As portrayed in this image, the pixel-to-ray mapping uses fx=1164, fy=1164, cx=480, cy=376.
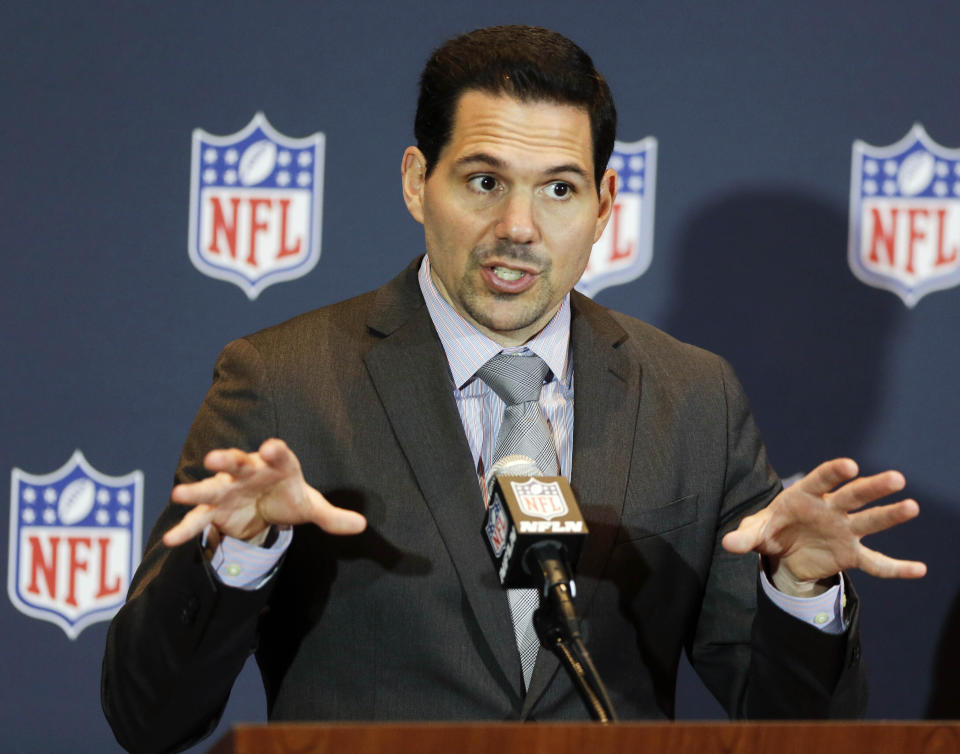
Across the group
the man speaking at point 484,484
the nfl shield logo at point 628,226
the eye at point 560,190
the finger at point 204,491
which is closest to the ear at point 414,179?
the man speaking at point 484,484

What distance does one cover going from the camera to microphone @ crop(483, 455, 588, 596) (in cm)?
118

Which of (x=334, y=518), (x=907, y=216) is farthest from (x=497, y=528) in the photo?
(x=907, y=216)

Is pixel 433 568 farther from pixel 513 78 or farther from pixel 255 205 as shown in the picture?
pixel 255 205

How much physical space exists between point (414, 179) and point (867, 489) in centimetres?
93

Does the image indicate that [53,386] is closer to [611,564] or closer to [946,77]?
[611,564]

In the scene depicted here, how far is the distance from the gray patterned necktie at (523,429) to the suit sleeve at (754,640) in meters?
0.31

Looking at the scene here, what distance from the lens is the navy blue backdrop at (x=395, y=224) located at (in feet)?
7.75

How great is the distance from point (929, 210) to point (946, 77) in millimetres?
285

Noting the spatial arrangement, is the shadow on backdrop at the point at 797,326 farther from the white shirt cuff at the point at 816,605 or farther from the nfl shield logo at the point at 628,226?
the white shirt cuff at the point at 816,605

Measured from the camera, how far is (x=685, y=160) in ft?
7.95

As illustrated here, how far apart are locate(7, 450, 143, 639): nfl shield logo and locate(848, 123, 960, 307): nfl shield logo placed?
1574 millimetres

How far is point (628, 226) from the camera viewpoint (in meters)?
2.43

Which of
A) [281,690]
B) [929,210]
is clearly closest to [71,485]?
[281,690]

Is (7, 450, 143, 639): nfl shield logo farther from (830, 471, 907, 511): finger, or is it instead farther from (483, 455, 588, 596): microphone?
(830, 471, 907, 511): finger
